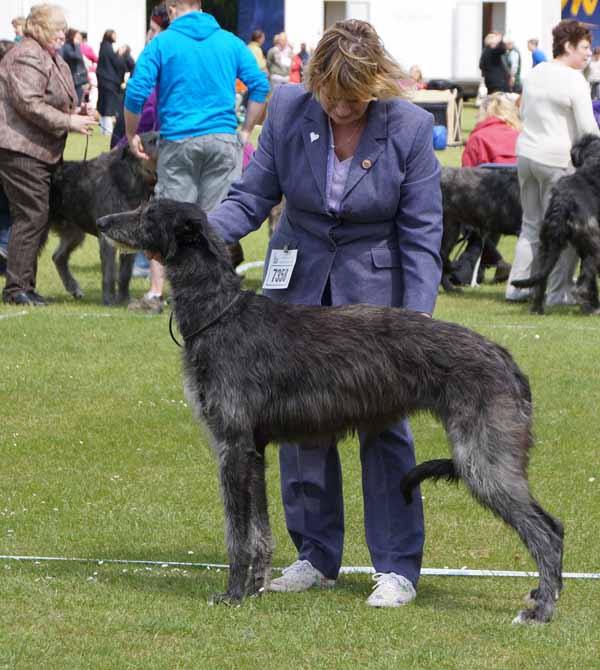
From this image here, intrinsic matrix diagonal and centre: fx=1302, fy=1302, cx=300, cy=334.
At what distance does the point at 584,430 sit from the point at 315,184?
3591 mm

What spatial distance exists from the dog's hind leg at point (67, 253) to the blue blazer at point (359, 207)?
7.37 m

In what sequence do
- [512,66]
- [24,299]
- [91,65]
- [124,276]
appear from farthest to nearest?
[91,65]
[512,66]
[124,276]
[24,299]

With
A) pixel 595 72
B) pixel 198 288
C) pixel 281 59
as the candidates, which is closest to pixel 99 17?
pixel 281 59

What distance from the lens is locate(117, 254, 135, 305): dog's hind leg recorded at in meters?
11.8

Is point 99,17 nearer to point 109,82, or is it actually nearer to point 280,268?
point 109,82

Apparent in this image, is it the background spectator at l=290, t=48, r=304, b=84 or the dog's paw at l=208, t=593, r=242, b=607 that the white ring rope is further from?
the background spectator at l=290, t=48, r=304, b=84

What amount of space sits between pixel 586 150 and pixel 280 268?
708 cm

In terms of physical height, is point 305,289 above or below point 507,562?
above

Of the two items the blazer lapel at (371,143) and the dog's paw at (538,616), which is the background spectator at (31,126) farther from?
the dog's paw at (538,616)

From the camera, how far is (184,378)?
16.3ft

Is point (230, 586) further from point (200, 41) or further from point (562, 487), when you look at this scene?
point (200, 41)

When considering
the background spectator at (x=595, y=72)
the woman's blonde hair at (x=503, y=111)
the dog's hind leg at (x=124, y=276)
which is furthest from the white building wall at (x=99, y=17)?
the dog's hind leg at (x=124, y=276)

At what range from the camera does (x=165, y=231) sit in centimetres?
493

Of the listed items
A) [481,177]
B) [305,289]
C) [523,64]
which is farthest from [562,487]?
[523,64]
